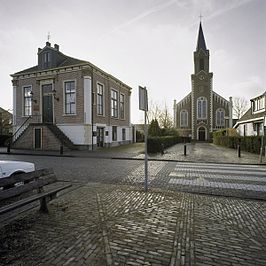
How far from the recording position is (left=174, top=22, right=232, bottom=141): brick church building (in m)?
50.8

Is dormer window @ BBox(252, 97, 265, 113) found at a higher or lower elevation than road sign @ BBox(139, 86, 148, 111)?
higher

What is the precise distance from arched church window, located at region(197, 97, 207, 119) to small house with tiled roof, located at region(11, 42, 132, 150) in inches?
1166

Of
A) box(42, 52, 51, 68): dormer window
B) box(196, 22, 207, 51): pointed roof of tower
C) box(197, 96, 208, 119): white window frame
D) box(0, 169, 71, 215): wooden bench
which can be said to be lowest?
box(0, 169, 71, 215): wooden bench

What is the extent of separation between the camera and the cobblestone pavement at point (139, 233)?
3.00 metres

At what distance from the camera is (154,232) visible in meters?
3.78

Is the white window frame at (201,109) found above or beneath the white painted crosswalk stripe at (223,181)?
above

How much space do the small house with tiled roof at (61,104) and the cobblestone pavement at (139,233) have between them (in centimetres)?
1671

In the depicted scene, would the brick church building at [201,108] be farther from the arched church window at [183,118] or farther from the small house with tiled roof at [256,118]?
the small house with tiled roof at [256,118]

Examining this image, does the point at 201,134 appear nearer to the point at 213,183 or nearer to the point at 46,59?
the point at 46,59

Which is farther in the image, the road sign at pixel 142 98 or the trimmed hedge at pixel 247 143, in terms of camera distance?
the trimmed hedge at pixel 247 143

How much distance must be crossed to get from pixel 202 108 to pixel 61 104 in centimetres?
3679

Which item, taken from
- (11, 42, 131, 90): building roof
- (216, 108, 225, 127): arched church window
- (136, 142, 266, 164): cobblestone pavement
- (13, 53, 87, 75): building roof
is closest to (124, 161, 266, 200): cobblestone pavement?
(136, 142, 266, 164): cobblestone pavement

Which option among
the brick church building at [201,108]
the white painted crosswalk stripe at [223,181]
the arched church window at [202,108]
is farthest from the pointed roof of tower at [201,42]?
the white painted crosswalk stripe at [223,181]

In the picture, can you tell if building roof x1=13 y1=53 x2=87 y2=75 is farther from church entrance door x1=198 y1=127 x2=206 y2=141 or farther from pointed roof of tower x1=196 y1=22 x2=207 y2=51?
pointed roof of tower x1=196 y1=22 x2=207 y2=51
